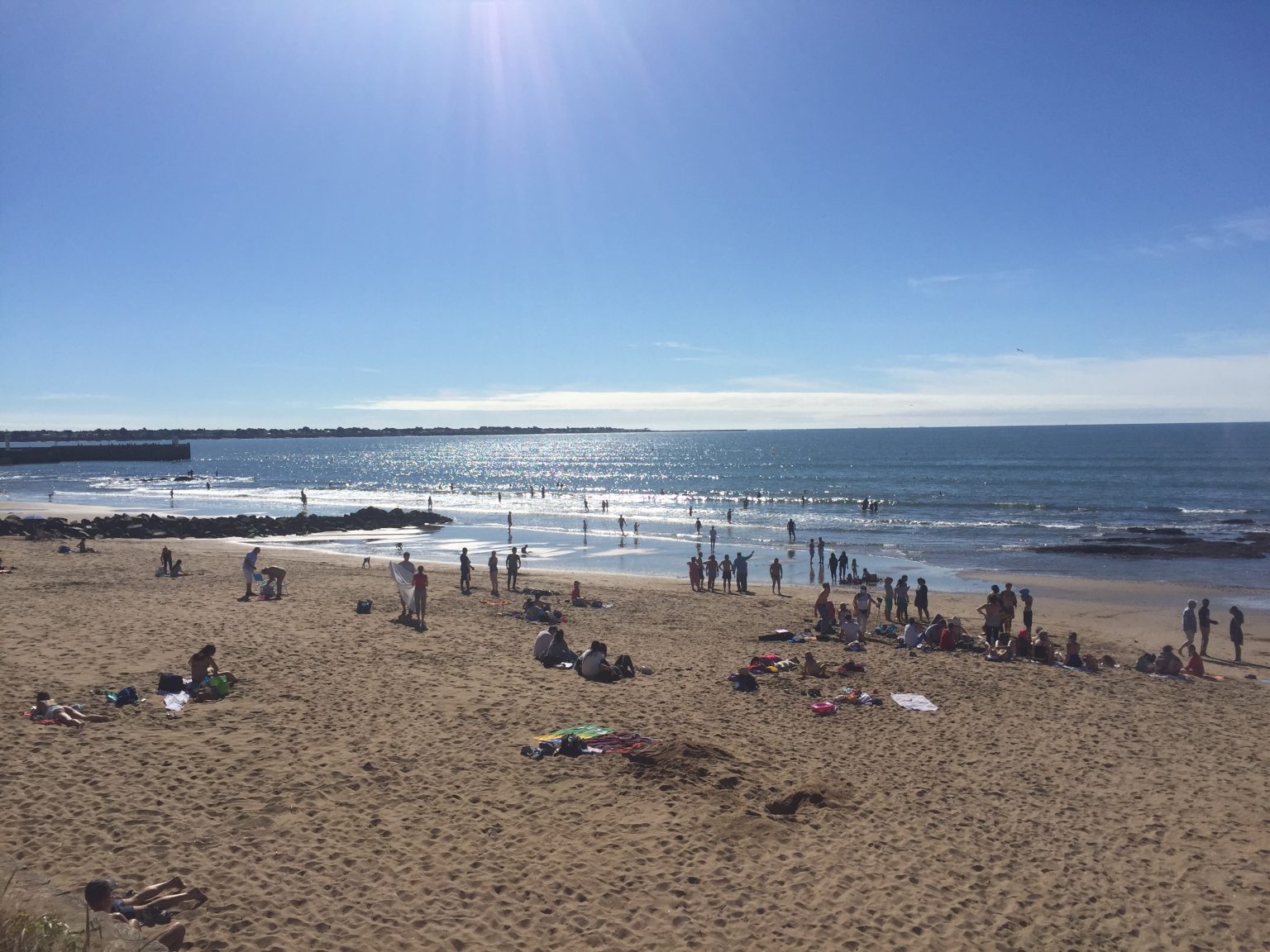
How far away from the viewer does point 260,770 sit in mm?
8883

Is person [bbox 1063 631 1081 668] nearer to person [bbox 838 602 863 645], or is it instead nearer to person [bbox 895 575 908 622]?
person [bbox 838 602 863 645]

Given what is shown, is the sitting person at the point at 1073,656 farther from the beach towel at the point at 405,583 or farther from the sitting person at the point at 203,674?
the sitting person at the point at 203,674

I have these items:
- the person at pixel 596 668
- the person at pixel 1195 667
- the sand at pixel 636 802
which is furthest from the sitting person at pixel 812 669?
the person at pixel 1195 667

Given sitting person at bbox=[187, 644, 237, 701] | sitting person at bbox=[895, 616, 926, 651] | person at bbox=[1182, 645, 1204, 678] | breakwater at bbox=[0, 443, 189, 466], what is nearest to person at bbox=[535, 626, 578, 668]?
sitting person at bbox=[187, 644, 237, 701]

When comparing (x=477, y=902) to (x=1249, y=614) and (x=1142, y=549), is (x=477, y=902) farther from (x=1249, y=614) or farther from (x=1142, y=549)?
(x=1142, y=549)

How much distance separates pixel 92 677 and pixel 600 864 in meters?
8.66

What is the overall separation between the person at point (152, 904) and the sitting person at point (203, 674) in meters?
5.24

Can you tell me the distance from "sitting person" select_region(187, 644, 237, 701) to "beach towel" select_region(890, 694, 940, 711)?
9919 millimetres

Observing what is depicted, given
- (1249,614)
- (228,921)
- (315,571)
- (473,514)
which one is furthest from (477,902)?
(473,514)

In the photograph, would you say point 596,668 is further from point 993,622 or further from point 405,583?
point 993,622

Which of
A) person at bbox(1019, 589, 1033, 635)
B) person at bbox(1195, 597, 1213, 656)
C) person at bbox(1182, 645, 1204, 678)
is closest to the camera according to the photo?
person at bbox(1182, 645, 1204, 678)

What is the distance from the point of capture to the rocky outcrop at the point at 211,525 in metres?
35.9

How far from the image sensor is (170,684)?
11125 millimetres

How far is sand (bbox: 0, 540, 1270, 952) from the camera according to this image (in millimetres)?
6500
